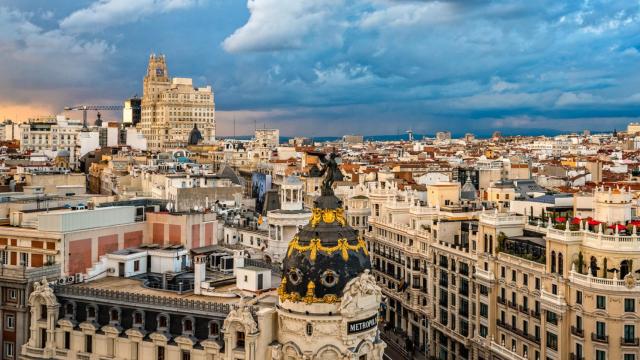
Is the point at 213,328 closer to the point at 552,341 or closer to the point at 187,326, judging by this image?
the point at 187,326

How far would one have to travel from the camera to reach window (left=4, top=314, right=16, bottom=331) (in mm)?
66938

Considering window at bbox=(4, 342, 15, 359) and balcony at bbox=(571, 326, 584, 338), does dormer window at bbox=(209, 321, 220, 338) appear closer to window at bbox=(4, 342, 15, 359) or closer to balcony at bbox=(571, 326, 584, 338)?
window at bbox=(4, 342, 15, 359)

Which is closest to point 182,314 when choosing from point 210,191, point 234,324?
point 234,324

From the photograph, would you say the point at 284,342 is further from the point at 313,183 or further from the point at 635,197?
the point at 313,183

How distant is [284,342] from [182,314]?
Answer: 360 inches

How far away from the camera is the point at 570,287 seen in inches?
2557

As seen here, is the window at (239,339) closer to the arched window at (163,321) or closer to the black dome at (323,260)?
the black dome at (323,260)

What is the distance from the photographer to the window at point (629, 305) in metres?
61.3

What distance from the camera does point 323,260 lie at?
51.9m

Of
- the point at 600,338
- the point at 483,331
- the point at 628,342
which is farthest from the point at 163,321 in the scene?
the point at 628,342

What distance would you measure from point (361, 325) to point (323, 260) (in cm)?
542

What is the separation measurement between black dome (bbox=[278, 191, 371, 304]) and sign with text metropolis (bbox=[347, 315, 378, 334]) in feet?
6.79

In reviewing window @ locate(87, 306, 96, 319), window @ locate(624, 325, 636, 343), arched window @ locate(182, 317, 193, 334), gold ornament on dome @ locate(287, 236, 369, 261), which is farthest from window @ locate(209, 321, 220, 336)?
window @ locate(624, 325, 636, 343)

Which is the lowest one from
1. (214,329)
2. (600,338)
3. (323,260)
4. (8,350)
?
(8,350)
